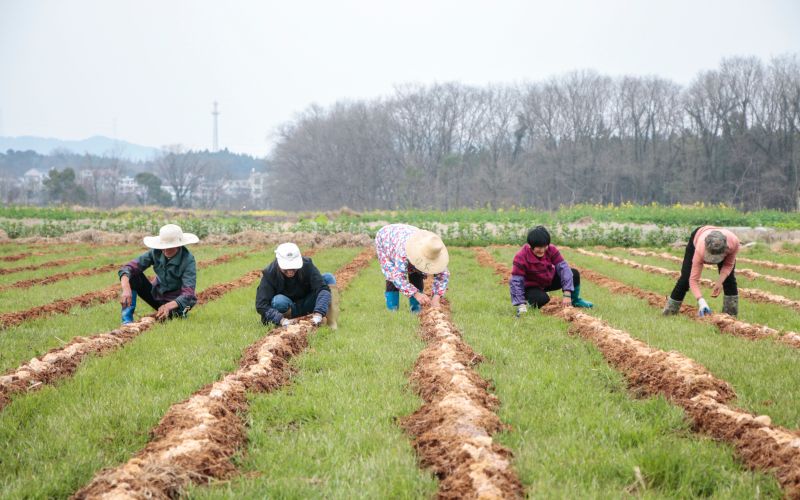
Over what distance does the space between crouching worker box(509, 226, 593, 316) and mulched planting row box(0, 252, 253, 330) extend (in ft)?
22.2

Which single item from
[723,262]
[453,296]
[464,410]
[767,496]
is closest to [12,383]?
[464,410]

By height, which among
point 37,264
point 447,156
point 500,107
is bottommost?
point 37,264

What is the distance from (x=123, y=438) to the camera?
4.62 m

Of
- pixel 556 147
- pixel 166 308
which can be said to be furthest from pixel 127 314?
pixel 556 147

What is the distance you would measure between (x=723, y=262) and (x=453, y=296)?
4378mm

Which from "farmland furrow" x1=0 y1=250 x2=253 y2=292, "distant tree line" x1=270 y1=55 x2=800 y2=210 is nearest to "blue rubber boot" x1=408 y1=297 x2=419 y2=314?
"farmland furrow" x1=0 y1=250 x2=253 y2=292

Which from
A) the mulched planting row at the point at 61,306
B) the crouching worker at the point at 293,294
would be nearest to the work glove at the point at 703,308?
the crouching worker at the point at 293,294

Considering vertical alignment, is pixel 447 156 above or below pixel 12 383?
above

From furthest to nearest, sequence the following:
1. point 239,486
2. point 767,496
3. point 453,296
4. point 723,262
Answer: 1. point 453,296
2. point 723,262
3. point 239,486
4. point 767,496

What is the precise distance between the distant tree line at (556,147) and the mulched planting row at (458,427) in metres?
59.1

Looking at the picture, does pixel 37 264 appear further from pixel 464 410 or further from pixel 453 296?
pixel 464 410

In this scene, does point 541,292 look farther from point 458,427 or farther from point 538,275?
point 458,427

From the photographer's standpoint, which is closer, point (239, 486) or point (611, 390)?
point (239, 486)

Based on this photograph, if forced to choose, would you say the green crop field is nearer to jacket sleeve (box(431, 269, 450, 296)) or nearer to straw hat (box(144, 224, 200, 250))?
jacket sleeve (box(431, 269, 450, 296))
